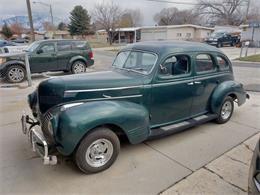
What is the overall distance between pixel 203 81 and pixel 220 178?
183 centimetres

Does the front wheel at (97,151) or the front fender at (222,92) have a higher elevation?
the front fender at (222,92)

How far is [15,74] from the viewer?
852 cm

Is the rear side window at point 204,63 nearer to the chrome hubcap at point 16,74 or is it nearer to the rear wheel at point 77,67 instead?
the rear wheel at point 77,67

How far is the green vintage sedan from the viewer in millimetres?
2730

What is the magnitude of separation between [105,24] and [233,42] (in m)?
21.7

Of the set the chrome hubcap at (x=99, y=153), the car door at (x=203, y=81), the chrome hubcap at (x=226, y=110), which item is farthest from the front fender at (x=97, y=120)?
the chrome hubcap at (x=226, y=110)

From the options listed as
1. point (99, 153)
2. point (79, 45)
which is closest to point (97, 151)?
point (99, 153)

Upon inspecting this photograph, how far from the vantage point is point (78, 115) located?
8.69ft

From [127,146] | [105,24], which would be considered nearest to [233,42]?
[105,24]

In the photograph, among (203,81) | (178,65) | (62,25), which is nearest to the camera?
(178,65)

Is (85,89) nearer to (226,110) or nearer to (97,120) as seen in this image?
(97,120)

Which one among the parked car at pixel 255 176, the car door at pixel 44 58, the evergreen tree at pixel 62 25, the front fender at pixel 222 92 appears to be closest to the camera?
the parked car at pixel 255 176

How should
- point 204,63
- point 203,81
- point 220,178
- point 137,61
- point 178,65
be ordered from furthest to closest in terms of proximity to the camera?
point 204,63, point 203,81, point 178,65, point 137,61, point 220,178

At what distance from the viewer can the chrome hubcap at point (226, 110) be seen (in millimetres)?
4582
